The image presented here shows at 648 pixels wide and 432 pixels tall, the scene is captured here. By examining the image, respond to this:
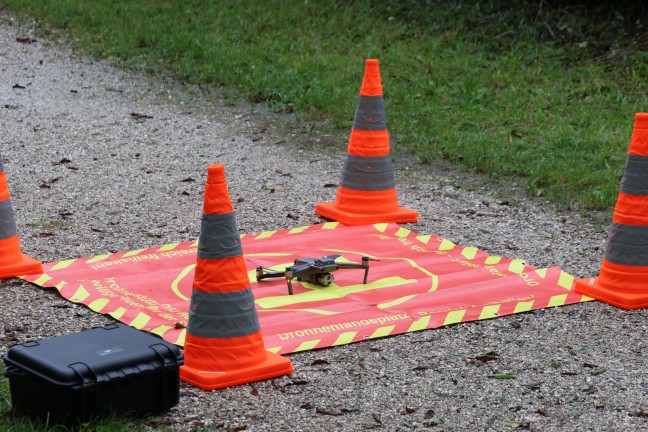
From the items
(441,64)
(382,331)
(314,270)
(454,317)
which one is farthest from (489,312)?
(441,64)

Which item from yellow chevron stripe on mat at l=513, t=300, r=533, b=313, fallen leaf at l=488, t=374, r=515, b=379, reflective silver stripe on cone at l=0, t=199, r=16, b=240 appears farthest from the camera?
reflective silver stripe on cone at l=0, t=199, r=16, b=240

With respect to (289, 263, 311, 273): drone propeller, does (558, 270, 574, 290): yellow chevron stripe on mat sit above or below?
below

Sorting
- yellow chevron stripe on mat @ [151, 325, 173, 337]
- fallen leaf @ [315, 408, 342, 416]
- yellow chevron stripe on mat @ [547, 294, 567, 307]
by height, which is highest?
yellow chevron stripe on mat @ [547, 294, 567, 307]

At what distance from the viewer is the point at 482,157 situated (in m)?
10.1

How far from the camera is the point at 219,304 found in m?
5.51

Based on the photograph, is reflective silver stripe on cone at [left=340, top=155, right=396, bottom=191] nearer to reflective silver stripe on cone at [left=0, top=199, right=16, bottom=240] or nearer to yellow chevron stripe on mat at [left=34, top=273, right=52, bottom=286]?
yellow chevron stripe on mat at [left=34, top=273, right=52, bottom=286]

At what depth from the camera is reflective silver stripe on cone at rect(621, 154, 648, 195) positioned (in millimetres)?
6797

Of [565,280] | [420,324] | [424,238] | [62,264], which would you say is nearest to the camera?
[420,324]

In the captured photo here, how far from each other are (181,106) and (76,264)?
518 cm

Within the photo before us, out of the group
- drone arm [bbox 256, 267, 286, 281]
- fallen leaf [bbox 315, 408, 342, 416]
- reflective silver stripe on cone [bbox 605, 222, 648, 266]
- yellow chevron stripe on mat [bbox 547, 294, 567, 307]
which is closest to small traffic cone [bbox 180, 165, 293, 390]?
fallen leaf [bbox 315, 408, 342, 416]

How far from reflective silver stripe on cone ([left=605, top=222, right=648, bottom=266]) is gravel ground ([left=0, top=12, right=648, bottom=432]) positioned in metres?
0.33

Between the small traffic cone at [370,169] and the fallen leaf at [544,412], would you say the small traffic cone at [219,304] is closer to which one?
the fallen leaf at [544,412]

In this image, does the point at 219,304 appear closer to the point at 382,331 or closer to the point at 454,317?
the point at 382,331

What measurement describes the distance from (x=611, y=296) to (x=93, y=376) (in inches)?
133
